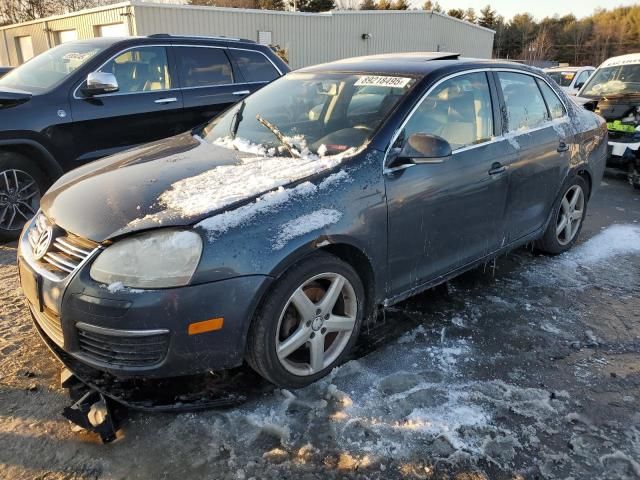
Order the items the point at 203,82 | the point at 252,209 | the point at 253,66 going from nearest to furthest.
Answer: the point at 252,209
the point at 203,82
the point at 253,66

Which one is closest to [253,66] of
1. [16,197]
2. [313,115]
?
[16,197]

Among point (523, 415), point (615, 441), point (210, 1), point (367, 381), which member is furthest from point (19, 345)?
point (210, 1)

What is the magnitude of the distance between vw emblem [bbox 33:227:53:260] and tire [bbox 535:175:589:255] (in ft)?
12.7

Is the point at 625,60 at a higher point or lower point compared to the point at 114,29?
higher

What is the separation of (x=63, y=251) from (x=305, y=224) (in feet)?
3.90

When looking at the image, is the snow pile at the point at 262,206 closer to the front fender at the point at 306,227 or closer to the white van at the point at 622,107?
the front fender at the point at 306,227

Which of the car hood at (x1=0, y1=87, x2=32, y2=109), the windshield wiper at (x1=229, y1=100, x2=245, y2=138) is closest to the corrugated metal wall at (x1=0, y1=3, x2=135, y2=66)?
the car hood at (x1=0, y1=87, x2=32, y2=109)

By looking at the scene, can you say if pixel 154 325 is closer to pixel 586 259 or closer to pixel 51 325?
pixel 51 325

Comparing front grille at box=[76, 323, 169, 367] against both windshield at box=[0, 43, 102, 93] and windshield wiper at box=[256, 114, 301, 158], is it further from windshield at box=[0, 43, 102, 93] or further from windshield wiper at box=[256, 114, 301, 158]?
windshield at box=[0, 43, 102, 93]

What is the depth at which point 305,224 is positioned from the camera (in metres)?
2.55

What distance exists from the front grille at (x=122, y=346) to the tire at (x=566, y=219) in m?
3.58

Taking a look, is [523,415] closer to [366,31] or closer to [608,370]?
[608,370]

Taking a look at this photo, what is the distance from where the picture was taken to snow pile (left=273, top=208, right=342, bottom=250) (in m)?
2.47

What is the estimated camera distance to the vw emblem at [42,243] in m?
2.61
